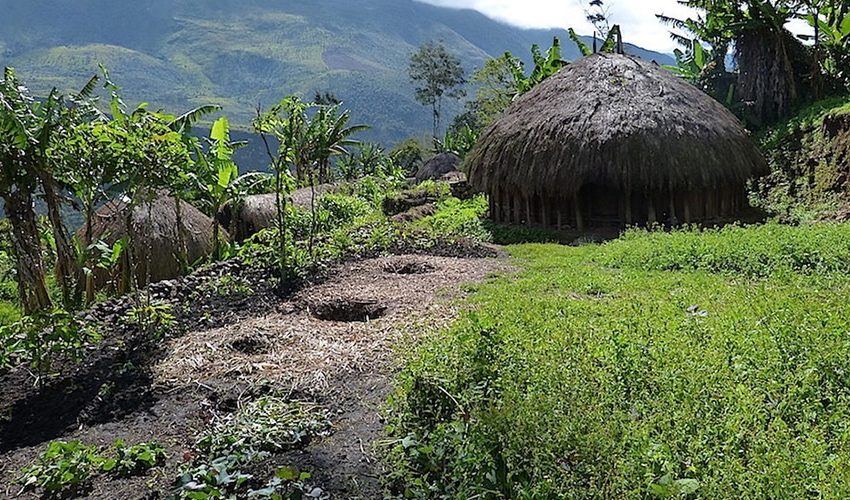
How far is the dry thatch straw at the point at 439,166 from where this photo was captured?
26.7 metres

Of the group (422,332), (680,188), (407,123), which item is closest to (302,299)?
(422,332)

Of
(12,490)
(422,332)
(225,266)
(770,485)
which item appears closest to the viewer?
(770,485)

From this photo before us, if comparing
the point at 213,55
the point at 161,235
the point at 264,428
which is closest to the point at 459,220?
the point at 161,235

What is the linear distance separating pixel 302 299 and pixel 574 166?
767 centimetres

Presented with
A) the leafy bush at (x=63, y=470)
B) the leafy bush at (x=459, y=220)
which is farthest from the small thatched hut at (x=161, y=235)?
the leafy bush at (x=63, y=470)

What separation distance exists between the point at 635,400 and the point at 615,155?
10.00 meters

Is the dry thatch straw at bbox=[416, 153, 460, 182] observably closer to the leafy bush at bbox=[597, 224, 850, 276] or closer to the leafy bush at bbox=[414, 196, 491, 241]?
the leafy bush at bbox=[414, 196, 491, 241]

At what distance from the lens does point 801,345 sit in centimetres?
479

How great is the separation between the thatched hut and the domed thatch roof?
2 cm

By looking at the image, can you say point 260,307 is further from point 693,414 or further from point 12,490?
point 693,414

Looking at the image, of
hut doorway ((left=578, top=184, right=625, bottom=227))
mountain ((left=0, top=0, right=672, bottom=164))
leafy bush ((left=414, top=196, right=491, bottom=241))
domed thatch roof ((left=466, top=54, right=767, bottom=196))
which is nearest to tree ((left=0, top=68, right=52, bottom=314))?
leafy bush ((left=414, top=196, right=491, bottom=241))

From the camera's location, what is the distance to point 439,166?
27.0 metres

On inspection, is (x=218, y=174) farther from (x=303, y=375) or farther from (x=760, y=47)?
(x=760, y=47)

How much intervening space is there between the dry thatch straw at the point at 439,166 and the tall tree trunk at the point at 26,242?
759 inches
